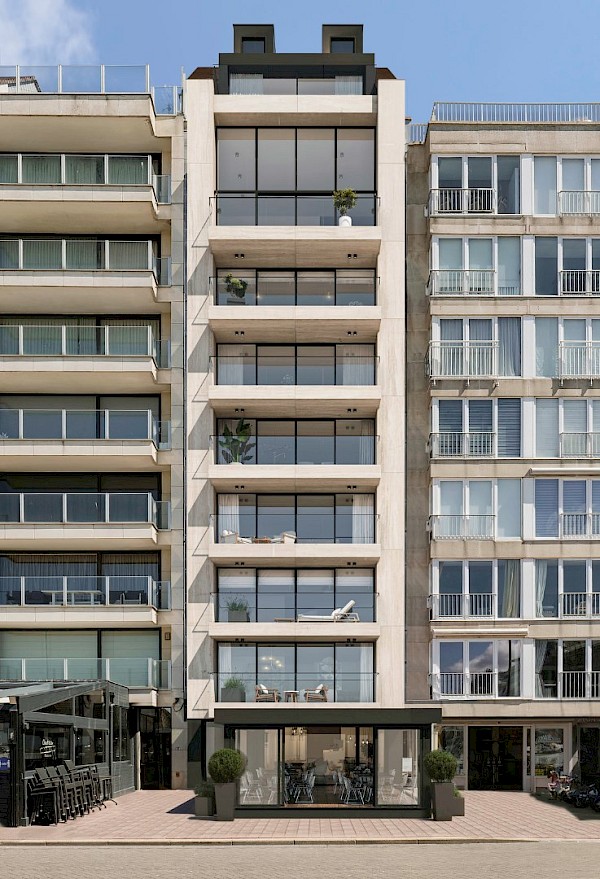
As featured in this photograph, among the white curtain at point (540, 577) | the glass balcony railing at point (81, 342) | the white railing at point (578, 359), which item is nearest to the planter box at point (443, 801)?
the white curtain at point (540, 577)

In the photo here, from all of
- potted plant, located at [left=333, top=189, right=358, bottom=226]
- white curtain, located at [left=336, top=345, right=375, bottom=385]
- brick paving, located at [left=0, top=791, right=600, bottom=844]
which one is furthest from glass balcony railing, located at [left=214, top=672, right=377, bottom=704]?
potted plant, located at [left=333, top=189, right=358, bottom=226]

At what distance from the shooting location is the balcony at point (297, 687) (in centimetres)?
3831

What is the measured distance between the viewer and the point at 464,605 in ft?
131

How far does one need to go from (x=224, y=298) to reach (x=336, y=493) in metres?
8.73

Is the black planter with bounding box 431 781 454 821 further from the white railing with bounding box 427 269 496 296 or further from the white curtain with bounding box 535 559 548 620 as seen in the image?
the white railing with bounding box 427 269 496 296

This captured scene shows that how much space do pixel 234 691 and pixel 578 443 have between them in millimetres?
15637

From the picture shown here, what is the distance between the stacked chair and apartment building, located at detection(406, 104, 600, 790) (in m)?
12.9

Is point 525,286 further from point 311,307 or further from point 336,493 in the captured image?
point 336,493

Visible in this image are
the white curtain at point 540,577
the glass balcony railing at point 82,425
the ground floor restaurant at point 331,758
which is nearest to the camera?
the ground floor restaurant at point 331,758

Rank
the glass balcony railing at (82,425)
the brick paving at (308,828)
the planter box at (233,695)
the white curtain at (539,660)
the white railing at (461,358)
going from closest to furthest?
the brick paving at (308,828) < the planter box at (233,695) < the white curtain at (539,660) < the white railing at (461,358) < the glass balcony railing at (82,425)

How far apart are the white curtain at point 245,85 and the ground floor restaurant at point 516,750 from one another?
25.4 m

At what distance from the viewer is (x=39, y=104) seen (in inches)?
1670

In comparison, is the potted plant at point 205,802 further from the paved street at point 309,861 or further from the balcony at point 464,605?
the balcony at point 464,605

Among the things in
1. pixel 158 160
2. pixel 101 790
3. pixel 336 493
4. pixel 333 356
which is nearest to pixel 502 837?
pixel 101 790
